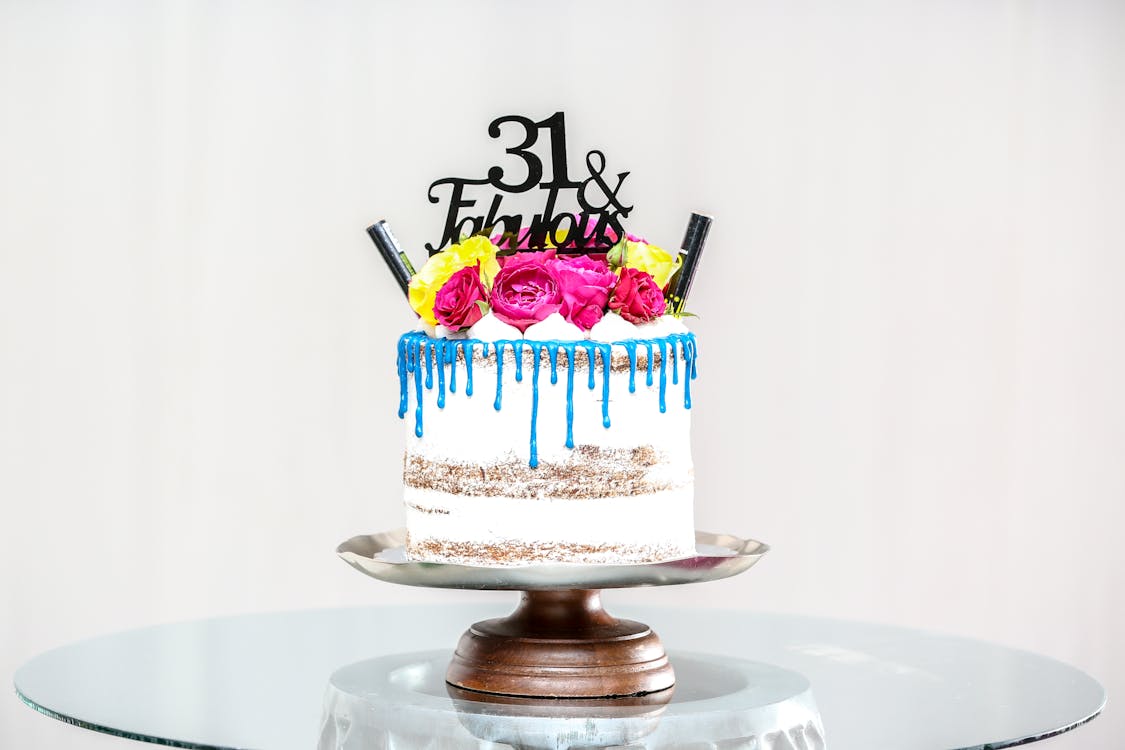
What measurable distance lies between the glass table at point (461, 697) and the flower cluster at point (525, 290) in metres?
0.59

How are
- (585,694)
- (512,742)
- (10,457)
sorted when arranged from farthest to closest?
(10,457) < (585,694) < (512,742)

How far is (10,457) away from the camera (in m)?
4.07

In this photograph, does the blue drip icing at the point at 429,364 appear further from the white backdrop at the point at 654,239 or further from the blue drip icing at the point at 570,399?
the white backdrop at the point at 654,239

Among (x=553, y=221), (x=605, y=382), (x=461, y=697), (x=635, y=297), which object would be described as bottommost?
(x=461, y=697)

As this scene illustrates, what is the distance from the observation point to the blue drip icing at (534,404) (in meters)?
2.39

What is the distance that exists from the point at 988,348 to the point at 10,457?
259 cm

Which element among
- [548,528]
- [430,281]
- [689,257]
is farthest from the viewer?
[689,257]

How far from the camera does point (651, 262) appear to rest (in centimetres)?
255

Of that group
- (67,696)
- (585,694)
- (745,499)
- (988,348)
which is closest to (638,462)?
(585,694)

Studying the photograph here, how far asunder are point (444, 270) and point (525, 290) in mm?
142

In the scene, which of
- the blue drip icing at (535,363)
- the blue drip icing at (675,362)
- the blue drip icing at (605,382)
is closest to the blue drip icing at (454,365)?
the blue drip icing at (535,363)

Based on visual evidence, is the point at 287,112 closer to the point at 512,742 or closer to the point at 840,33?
the point at 840,33

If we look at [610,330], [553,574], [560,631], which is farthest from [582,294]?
[560,631]

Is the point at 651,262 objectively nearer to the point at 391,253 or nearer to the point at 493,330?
the point at 493,330
